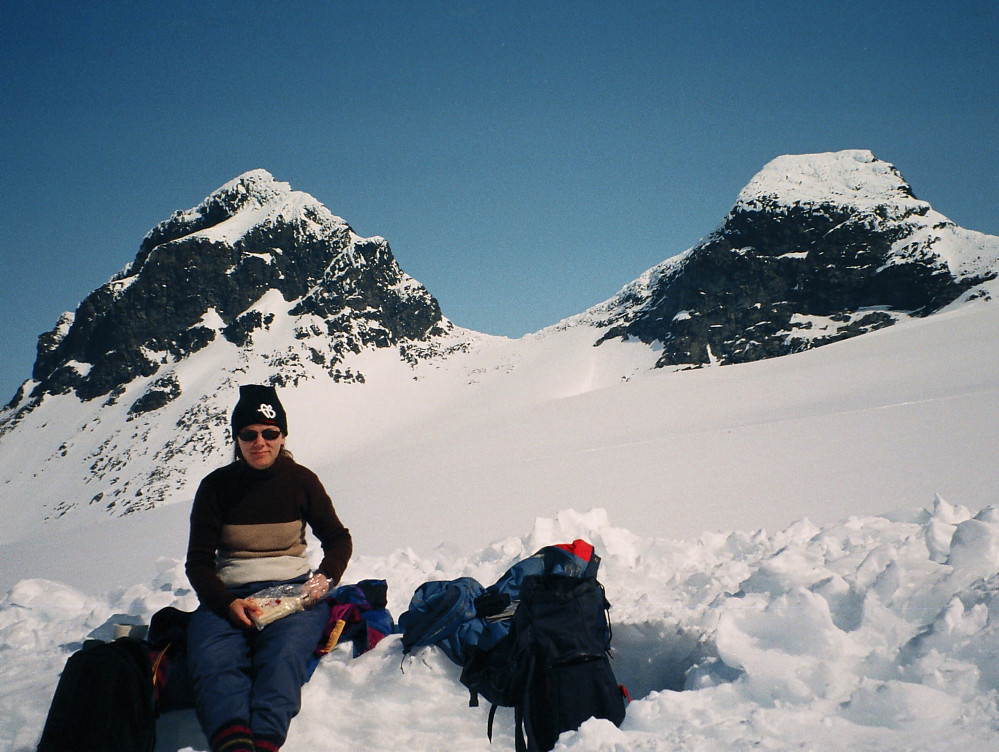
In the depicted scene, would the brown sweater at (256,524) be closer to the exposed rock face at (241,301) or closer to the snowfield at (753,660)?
the snowfield at (753,660)

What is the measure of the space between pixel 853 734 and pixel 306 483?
103 inches

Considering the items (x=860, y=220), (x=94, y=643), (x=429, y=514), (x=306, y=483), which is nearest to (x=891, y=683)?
(x=306, y=483)

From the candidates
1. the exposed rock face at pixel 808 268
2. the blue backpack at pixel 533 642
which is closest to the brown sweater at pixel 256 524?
the blue backpack at pixel 533 642

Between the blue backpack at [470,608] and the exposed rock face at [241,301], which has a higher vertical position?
the exposed rock face at [241,301]

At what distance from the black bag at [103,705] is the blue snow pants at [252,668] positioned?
0.20 meters

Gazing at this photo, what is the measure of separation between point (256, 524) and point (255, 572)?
0.78 ft

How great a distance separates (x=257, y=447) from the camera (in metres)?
3.13

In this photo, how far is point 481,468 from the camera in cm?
1143

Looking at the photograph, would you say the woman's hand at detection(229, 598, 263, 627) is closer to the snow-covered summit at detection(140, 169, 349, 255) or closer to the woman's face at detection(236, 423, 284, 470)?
the woman's face at detection(236, 423, 284, 470)

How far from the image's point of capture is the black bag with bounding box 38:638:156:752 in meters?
2.17

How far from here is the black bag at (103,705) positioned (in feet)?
7.13

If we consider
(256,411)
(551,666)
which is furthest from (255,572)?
(551,666)

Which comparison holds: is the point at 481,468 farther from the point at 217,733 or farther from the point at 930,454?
the point at 217,733

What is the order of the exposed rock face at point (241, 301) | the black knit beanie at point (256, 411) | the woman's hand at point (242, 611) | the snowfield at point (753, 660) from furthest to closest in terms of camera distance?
the exposed rock face at point (241, 301) < the black knit beanie at point (256, 411) < the woman's hand at point (242, 611) < the snowfield at point (753, 660)
